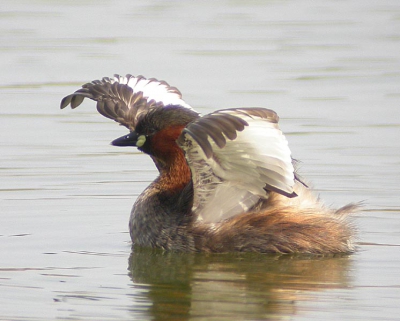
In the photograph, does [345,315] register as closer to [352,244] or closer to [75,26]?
[352,244]

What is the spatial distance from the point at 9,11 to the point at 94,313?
1404 centimetres

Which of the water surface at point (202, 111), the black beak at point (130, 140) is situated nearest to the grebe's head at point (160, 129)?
the black beak at point (130, 140)

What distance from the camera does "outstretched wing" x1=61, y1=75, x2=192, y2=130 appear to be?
10047 millimetres

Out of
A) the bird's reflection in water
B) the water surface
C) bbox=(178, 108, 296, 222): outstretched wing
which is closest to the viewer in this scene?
the bird's reflection in water

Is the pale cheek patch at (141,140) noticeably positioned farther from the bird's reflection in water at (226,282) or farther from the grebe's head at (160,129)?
the bird's reflection in water at (226,282)

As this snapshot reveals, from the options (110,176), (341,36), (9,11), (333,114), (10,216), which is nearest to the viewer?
(10,216)

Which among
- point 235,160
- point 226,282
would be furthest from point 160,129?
point 226,282

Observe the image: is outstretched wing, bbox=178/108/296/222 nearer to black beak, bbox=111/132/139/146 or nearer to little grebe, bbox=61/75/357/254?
little grebe, bbox=61/75/357/254

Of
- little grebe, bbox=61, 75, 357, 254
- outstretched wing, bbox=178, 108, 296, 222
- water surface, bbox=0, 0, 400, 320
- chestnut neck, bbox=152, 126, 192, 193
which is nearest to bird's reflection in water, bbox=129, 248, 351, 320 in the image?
water surface, bbox=0, 0, 400, 320

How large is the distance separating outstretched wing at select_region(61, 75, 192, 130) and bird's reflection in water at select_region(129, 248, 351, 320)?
1376 millimetres

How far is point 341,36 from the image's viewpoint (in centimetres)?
1828

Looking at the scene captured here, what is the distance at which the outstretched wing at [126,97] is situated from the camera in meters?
10.0

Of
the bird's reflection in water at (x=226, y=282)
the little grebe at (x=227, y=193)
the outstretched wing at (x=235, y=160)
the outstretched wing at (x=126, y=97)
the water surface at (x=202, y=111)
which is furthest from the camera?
the outstretched wing at (x=126, y=97)

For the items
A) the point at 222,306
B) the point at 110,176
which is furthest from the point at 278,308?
the point at 110,176
